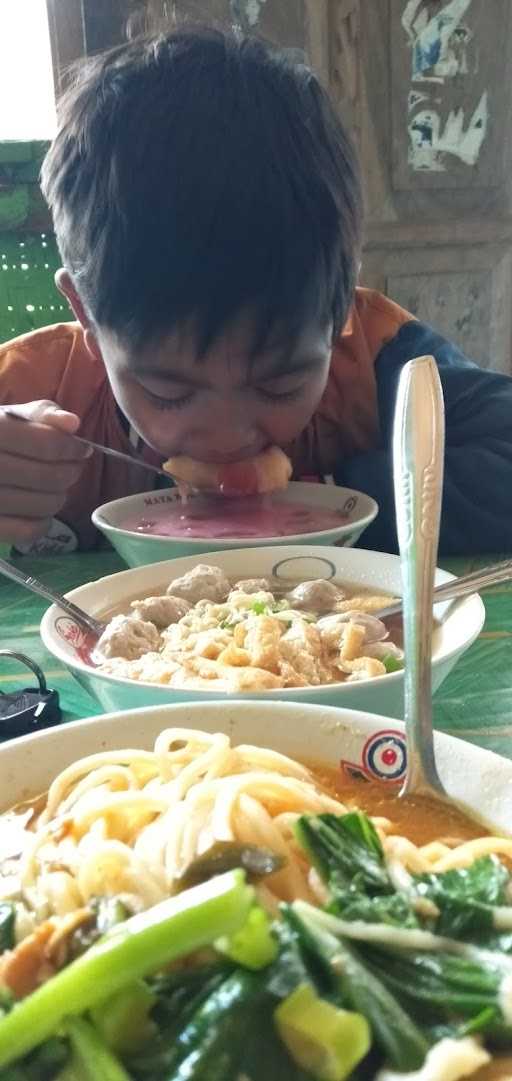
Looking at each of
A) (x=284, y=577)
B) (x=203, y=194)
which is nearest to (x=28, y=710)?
(x=284, y=577)

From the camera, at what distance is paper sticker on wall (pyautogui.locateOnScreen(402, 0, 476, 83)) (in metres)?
3.21

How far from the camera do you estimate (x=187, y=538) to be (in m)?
1.38

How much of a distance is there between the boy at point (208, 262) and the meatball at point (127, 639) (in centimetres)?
57

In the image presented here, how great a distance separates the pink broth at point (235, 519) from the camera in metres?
1.48

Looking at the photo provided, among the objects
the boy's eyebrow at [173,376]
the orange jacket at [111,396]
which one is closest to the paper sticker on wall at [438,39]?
the orange jacket at [111,396]

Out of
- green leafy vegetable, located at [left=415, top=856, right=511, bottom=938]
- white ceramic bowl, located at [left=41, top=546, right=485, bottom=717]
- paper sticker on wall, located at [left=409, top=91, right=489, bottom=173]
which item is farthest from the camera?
paper sticker on wall, located at [left=409, top=91, right=489, bottom=173]

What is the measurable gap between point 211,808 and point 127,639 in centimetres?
41

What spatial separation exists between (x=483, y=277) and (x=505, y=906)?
136 inches

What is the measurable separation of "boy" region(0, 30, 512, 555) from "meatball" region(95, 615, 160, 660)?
0.57m

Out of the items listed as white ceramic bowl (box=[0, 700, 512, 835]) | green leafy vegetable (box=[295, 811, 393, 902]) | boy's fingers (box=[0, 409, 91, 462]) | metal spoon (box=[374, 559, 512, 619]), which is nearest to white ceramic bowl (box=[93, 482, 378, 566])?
boy's fingers (box=[0, 409, 91, 462])

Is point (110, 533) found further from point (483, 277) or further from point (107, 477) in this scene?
point (483, 277)

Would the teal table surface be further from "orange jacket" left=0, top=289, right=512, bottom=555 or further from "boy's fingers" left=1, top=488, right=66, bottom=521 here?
"orange jacket" left=0, top=289, right=512, bottom=555

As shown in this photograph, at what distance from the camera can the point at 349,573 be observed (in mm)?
1261

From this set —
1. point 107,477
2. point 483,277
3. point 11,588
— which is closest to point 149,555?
point 11,588
